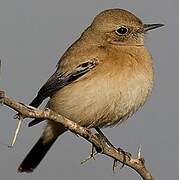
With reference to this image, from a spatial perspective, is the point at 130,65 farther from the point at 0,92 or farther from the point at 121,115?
the point at 0,92

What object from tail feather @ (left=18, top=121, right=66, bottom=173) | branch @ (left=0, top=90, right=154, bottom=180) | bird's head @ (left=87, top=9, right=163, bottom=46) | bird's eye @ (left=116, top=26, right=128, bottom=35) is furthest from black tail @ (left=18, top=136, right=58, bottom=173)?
branch @ (left=0, top=90, right=154, bottom=180)

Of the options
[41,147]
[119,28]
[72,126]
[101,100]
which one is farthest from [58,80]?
[72,126]

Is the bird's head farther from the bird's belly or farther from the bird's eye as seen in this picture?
the bird's belly

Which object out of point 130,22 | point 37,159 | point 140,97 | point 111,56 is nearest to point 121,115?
point 140,97

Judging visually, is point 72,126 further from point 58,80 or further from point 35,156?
point 35,156

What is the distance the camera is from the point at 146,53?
5.79m

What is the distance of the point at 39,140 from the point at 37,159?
237 mm

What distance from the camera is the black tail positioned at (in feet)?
20.2

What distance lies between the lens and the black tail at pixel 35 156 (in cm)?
617

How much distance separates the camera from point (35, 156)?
643 cm

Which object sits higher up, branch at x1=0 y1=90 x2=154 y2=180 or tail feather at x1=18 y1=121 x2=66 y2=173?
branch at x1=0 y1=90 x2=154 y2=180

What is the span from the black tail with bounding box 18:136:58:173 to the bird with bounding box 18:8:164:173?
0.01 metres

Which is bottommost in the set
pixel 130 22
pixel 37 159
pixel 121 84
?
pixel 37 159

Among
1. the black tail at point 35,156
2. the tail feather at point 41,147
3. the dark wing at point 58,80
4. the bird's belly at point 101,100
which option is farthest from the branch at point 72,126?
the black tail at point 35,156
